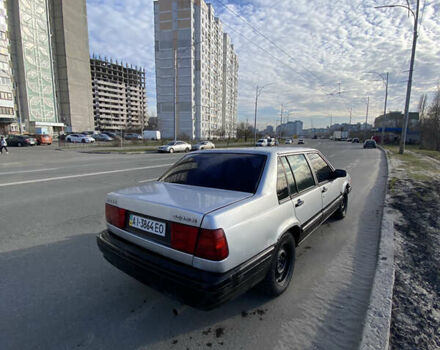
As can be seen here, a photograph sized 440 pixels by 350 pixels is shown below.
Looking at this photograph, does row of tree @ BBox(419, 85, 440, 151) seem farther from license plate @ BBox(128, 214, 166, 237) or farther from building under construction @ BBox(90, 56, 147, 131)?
building under construction @ BBox(90, 56, 147, 131)

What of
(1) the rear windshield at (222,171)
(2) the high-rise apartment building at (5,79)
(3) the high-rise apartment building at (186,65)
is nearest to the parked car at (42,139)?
(2) the high-rise apartment building at (5,79)

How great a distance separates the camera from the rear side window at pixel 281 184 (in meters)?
2.64

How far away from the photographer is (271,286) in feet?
8.16

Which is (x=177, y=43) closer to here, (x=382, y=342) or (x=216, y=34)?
(x=216, y=34)

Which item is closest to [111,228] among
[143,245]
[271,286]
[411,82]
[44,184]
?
[143,245]

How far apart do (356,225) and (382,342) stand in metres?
3.18

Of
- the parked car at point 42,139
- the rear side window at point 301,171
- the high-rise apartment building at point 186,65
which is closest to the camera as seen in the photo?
the rear side window at point 301,171

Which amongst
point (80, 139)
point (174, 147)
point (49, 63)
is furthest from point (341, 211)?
point (49, 63)

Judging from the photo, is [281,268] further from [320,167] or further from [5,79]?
[5,79]

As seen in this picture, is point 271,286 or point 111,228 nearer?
point 271,286

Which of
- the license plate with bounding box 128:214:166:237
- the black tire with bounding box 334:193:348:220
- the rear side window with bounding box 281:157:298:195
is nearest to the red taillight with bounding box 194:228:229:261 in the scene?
the license plate with bounding box 128:214:166:237

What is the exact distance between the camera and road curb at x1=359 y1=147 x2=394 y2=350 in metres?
1.97

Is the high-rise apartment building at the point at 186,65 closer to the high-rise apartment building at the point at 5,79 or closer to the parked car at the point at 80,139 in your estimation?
the parked car at the point at 80,139

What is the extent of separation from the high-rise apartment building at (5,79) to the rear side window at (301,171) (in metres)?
75.2
